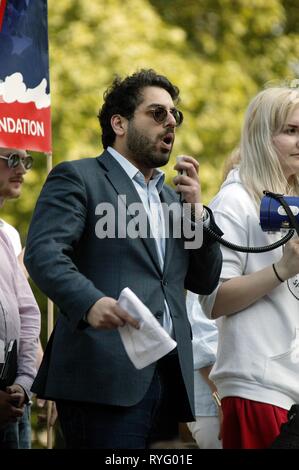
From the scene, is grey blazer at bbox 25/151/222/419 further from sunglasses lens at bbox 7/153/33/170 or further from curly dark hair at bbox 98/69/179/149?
sunglasses lens at bbox 7/153/33/170

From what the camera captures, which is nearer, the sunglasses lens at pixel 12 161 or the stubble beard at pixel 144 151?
the stubble beard at pixel 144 151

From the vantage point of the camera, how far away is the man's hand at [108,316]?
3.82 meters

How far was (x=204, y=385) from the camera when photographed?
5746 millimetres

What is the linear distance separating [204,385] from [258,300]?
1.11 metres

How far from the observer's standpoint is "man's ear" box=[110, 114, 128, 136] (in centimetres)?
460

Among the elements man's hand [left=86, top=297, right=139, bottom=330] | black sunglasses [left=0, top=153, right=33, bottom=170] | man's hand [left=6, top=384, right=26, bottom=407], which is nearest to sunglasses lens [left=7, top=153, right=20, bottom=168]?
black sunglasses [left=0, top=153, right=33, bottom=170]

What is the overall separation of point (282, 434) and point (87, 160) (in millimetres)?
1214

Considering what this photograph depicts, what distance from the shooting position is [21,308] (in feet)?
17.3

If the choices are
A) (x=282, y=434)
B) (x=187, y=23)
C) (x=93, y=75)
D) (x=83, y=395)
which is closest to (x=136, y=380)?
(x=83, y=395)

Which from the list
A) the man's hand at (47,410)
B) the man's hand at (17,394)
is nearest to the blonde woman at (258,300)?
the man's hand at (17,394)

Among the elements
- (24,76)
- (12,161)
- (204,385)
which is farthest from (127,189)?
(204,385)

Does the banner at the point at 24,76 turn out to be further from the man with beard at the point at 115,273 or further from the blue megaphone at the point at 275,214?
the blue megaphone at the point at 275,214

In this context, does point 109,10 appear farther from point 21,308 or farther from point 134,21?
point 21,308

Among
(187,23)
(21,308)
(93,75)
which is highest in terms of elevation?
(187,23)
